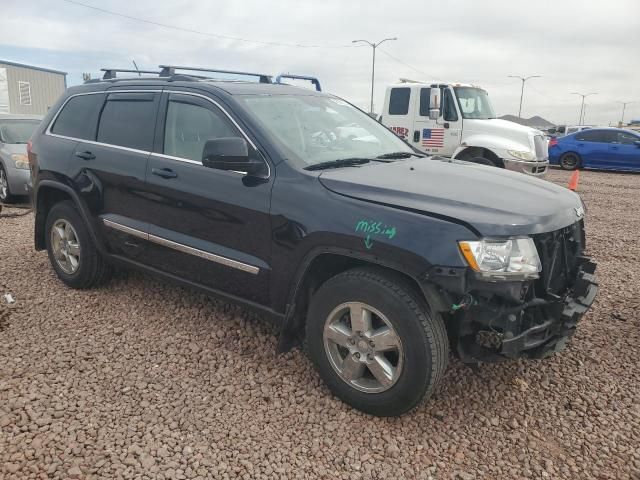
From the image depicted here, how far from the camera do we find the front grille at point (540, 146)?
10.2m

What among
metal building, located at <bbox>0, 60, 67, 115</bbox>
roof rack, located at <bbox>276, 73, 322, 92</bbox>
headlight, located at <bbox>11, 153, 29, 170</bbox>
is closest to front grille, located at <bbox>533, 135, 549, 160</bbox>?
roof rack, located at <bbox>276, 73, 322, 92</bbox>

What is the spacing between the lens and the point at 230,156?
9.82ft

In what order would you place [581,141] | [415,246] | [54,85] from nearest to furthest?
[415,246] → [581,141] → [54,85]

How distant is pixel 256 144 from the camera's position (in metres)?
3.16

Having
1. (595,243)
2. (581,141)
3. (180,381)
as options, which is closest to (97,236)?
(180,381)

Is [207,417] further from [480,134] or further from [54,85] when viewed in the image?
[54,85]

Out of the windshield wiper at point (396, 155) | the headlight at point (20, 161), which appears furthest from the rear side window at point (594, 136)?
the headlight at point (20, 161)

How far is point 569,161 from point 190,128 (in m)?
16.5

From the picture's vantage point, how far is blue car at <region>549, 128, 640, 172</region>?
1608 cm

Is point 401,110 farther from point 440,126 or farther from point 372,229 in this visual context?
point 372,229

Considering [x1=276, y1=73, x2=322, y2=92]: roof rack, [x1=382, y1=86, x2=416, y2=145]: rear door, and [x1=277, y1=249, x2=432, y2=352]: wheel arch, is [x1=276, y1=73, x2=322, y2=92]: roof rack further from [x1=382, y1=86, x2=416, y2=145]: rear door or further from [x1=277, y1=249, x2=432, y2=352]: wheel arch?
[x1=382, y1=86, x2=416, y2=145]: rear door

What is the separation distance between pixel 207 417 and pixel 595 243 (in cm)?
566

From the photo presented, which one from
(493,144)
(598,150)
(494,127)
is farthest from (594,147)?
(493,144)

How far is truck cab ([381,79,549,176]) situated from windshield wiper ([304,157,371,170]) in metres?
7.17
